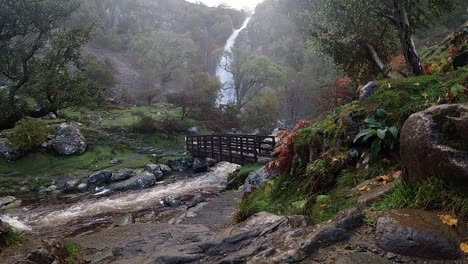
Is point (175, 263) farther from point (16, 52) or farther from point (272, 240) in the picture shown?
point (16, 52)

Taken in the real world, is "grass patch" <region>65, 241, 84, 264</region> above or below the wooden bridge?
above

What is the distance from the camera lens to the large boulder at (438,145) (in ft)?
11.7

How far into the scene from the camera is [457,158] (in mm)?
3562

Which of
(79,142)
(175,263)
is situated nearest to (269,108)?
(79,142)

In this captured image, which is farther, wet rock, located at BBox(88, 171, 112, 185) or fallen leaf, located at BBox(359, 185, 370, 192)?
wet rock, located at BBox(88, 171, 112, 185)

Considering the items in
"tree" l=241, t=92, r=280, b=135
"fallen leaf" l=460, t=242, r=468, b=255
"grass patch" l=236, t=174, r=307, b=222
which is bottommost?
"tree" l=241, t=92, r=280, b=135

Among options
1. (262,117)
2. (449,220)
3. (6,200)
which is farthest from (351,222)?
(262,117)

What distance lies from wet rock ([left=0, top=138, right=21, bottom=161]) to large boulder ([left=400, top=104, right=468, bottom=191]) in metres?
29.3

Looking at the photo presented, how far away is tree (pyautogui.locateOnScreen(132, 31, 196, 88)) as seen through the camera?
54969mm

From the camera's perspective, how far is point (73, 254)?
24.1 feet

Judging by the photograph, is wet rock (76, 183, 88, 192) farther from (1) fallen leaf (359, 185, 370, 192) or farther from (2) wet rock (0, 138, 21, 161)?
(1) fallen leaf (359, 185, 370, 192)

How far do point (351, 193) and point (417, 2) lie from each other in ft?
31.6

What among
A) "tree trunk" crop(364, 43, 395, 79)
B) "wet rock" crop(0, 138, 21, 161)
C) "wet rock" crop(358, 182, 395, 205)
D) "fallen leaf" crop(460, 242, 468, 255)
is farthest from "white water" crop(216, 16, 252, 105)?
"fallen leaf" crop(460, 242, 468, 255)

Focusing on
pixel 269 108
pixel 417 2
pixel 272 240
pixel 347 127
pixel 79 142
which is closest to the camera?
pixel 272 240
